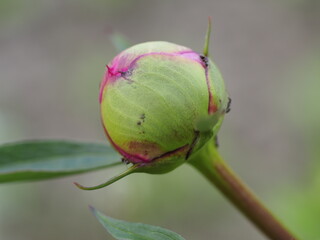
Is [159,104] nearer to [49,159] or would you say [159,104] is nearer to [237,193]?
[237,193]

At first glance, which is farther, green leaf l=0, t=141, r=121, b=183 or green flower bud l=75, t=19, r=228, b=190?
green leaf l=0, t=141, r=121, b=183

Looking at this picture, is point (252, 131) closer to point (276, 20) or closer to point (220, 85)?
point (276, 20)

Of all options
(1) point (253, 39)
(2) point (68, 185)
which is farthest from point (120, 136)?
(1) point (253, 39)

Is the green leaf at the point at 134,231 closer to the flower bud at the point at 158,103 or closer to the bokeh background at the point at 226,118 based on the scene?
the flower bud at the point at 158,103

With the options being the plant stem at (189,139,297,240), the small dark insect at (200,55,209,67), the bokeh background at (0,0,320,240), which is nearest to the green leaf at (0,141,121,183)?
the plant stem at (189,139,297,240)

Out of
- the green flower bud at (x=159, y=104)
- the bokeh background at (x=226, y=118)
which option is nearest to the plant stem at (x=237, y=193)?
the green flower bud at (x=159, y=104)

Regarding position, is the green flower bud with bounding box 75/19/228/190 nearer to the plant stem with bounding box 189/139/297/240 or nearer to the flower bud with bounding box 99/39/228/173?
the flower bud with bounding box 99/39/228/173

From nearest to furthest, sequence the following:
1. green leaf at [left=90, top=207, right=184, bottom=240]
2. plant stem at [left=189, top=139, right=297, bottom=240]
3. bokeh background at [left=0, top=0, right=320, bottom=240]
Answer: green leaf at [left=90, top=207, right=184, bottom=240]
plant stem at [left=189, top=139, right=297, bottom=240]
bokeh background at [left=0, top=0, right=320, bottom=240]

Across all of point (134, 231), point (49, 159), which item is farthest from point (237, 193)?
point (49, 159)
